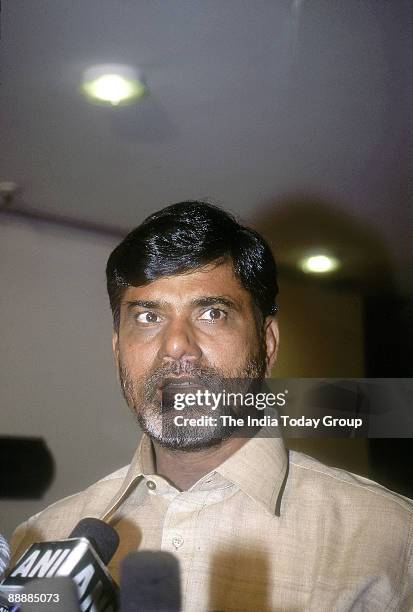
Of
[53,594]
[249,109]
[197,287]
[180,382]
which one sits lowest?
[53,594]

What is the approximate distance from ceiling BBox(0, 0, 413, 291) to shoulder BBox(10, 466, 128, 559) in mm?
335

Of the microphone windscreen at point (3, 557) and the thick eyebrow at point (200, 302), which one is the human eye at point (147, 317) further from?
the microphone windscreen at point (3, 557)

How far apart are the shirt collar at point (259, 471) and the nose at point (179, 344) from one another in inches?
5.1

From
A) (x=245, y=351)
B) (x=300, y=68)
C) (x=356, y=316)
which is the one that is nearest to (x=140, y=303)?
(x=245, y=351)

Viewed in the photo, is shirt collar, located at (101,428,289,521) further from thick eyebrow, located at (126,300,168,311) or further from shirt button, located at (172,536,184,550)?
thick eyebrow, located at (126,300,168,311)

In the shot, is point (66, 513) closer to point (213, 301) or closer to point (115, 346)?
point (115, 346)

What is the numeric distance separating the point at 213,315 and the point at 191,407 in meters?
0.11

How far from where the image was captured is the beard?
0.79 m

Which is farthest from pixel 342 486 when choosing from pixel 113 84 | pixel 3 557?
pixel 113 84

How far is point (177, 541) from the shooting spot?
2.56ft

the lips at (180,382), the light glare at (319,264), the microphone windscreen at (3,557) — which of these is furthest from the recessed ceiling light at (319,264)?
the microphone windscreen at (3,557)

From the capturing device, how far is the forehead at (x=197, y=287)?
2.68ft

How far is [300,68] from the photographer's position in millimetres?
890

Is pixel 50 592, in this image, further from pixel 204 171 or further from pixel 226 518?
A: pixel 204 171
